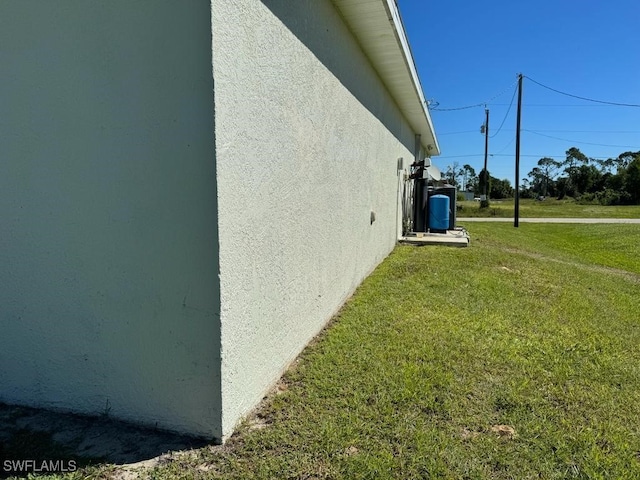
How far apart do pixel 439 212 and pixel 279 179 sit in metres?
9.92

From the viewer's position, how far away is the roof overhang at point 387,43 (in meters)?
4.23

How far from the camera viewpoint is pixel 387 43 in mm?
5273

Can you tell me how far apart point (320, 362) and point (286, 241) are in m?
1.03

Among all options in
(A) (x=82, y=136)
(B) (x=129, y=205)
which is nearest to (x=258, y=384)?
(B) (x=129, y=205)

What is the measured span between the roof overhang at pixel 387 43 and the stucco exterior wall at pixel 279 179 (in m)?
0.22

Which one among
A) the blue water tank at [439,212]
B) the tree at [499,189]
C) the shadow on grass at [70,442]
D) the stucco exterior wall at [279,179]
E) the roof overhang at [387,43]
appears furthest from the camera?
the tree at [499,189]

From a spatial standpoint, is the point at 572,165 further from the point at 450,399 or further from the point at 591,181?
the point at 450,399

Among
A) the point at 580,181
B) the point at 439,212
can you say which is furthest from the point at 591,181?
the point at 439,212

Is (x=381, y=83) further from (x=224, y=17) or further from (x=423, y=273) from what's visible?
(x=224, y=17)

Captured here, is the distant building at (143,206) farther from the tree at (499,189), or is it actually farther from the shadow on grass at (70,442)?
the tree at (499,189)

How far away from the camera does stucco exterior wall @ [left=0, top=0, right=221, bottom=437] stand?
1968 mm

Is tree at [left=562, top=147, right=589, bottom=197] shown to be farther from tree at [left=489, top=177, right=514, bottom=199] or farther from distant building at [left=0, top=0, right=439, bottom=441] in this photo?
distant building at [left=0, top=0, right=439, bottom=441]

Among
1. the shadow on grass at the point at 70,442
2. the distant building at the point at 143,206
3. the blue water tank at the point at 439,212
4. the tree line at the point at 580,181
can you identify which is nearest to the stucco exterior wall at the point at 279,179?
the distant building at the point at 143,206

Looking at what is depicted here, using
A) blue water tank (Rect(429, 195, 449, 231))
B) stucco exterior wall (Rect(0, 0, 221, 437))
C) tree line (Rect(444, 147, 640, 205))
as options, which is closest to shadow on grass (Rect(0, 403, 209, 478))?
stucco exterior wall (Rect(0, 0, 221, 437))
